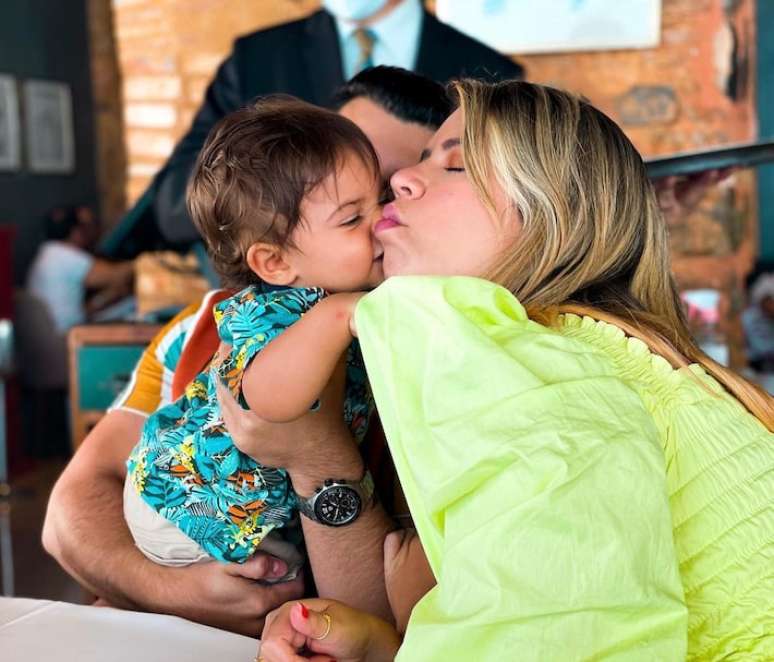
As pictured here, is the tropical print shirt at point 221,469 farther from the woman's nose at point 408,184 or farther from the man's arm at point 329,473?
the woman's nose at point 408,184

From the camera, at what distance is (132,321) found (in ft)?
11.7

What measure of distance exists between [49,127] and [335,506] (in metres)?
6.91

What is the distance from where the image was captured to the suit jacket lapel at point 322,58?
12.1 ft

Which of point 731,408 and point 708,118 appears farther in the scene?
point 708,118

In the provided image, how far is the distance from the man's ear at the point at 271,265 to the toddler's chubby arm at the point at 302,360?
287mm

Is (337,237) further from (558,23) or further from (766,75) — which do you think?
(766,75)

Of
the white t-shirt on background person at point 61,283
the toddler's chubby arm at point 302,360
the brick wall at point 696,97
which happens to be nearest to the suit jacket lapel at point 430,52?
the brick wall at point 696,97

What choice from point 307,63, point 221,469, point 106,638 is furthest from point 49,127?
point 106,638

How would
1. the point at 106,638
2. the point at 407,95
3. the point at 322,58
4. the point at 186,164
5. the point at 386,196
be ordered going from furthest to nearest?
1. the point at 322,58
2. the point at 186,164
3. the point at 407,95
4. the point at 386,196
5. the point at 106,638

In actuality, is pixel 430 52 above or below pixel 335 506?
above

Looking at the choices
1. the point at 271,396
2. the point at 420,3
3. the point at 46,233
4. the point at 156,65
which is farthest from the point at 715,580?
the point at 46,233

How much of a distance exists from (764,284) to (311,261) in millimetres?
5414

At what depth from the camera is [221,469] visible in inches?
61.4

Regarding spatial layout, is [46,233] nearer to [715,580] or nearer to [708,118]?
[708,118]
